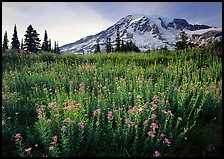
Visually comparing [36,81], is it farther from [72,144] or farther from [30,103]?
[72,144]

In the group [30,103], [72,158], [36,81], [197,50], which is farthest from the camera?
[197,50]

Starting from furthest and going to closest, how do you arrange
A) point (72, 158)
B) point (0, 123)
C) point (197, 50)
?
1. point (197, 50)
2. point (0, 123)
3. point (72, 158)

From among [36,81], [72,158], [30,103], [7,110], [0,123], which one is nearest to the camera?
[72,158]

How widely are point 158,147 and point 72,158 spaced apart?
124cm

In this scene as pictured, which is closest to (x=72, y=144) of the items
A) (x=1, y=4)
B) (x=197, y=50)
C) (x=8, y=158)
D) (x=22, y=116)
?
(x=8, y=158)

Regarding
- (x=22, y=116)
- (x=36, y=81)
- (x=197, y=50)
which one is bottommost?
(x=22, y=116)

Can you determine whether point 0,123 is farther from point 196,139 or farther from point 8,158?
point 196,139

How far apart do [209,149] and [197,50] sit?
7527mm

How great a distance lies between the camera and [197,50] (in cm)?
1016

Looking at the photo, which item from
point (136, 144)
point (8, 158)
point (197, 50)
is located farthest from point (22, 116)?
point (197, 50)

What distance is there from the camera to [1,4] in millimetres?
3512

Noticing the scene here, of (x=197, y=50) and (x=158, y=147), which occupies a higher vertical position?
(x=197, y=50)

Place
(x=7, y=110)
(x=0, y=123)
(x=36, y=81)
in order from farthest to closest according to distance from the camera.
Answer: (x=36, y=81) → (x=7, y=110) → (x=0, y=123)

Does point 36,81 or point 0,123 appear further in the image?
point 36,81
